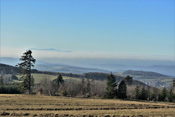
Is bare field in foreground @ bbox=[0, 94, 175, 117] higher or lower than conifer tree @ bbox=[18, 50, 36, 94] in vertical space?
lower

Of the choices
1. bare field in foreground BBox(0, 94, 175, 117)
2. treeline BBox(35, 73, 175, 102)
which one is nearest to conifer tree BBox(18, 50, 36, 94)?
treeline BBox(35, 73, 175, 102)

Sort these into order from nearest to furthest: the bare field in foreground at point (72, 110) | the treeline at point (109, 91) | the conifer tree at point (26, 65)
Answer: the bare field in foreground at point (72, 110), the conifer tree at point (26, 65), the treeline at point (109, 91)

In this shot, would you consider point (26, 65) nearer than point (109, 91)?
Yes

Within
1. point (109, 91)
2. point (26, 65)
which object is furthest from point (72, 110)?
point (109, 91)

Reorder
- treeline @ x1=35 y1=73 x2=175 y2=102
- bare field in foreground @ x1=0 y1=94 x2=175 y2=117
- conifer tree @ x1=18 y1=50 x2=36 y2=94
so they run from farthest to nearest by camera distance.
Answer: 1. treeline @ x1=35 y1=73 x2=175 y2=102
2. conifer tree @ x1=18 y1=50 x2=36 y2=94
3. bare field in foreground @ x1=0 y1=94 x2=175 y2=117

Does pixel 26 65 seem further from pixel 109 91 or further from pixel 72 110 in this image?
pixel 72 110

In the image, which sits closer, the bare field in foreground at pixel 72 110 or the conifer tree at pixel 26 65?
the bare field in foreground at pixel 72 110

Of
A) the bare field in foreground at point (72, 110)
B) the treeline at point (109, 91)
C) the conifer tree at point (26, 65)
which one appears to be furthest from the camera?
the treeline at point (109, 91)

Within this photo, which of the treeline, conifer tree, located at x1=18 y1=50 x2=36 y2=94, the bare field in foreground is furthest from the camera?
the treeline

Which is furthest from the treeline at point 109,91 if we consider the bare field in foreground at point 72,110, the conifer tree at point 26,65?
the bare field in foreground at point 72,110

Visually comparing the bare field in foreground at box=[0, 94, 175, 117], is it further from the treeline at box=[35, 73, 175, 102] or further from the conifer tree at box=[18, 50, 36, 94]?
the treeline at box=[35, 73, 175, 102]

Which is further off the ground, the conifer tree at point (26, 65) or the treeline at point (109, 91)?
the conifer tree at point (26, 65)

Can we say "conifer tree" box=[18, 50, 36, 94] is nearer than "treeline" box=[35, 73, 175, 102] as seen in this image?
Yes

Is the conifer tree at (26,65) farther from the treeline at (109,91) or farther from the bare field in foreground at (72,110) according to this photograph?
the bare field in foreground at (72,110)
